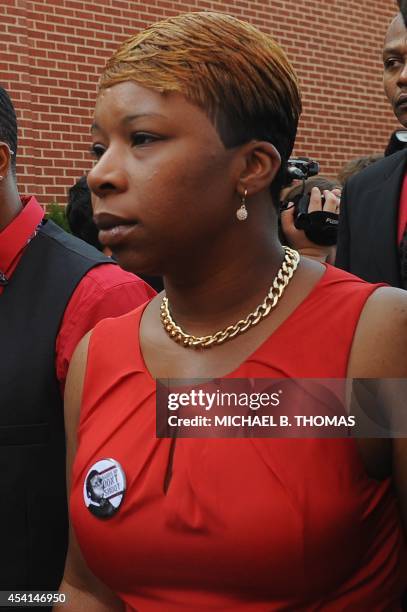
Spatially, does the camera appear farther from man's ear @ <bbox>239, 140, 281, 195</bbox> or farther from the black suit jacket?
man's ear @ <bbox>239, 140, 281, 195</bbox>

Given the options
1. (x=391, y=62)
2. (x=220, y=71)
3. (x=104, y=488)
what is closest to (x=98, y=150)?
(x=220, y=71)

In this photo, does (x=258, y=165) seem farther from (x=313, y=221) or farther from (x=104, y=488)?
(x=313, y=221)

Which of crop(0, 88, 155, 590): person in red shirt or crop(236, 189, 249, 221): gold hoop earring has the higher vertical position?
crop(236, 189, 249, 221): gold hoop earring

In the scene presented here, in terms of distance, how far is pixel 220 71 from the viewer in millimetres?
1760

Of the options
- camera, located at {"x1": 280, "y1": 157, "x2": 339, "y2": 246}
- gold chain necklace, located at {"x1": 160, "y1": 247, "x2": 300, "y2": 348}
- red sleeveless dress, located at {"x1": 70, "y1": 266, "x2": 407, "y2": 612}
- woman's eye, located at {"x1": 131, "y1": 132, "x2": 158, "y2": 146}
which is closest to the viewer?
red sleeveless dress, located at {"x1": 70, "y1": 266, "x2": 407, "y2": 612}

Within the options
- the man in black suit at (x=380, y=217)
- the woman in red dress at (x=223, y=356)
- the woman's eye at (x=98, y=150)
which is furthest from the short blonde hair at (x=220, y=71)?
the man in black suit at (x=380, y=217)

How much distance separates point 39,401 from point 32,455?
0.46 feet

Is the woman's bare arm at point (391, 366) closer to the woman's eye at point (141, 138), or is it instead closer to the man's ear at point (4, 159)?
the woman's eye at point (141, 138)

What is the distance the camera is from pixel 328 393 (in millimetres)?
1721

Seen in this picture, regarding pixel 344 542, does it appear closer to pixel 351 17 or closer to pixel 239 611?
pixel 239 611

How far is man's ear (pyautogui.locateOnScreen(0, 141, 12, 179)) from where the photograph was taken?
2842 millimetres

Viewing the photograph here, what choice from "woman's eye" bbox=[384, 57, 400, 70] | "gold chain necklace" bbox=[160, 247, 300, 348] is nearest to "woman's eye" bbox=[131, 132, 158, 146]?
"gold chain necklace" bbox=[160, 247, 300, 348]

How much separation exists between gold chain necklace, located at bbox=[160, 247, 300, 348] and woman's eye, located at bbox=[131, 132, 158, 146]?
1.21 ft

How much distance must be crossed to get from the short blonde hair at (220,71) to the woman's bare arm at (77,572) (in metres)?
0.59
